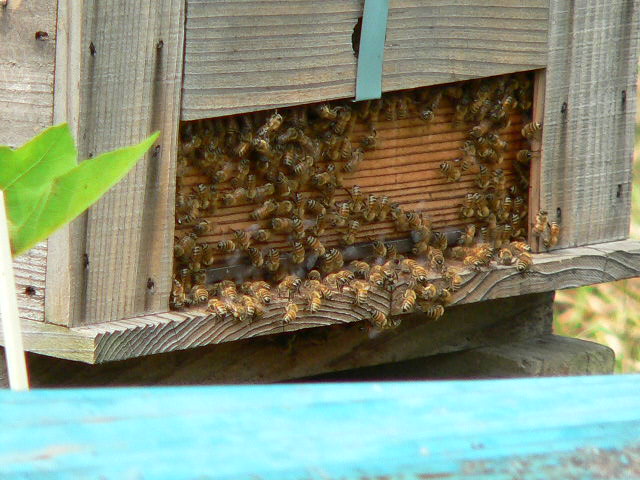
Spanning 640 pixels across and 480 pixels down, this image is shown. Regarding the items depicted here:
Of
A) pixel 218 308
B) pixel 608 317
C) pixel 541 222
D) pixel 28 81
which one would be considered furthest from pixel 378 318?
pixel 608 317

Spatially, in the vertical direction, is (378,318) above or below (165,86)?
below

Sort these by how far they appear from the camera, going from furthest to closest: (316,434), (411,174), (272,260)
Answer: (411,174)
(272,260)
(316,434)

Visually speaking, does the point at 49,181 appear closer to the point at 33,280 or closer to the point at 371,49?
the point at 33,280

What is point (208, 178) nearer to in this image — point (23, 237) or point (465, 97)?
point (465, 97)

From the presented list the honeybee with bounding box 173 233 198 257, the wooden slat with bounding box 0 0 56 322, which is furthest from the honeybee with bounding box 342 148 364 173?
the wooden slat with bounding box 0 0 56 322

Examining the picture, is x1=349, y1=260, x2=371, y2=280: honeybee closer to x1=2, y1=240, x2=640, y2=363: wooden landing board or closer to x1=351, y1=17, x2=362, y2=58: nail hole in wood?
x1=2, y1=240, x2=640, y2=363: wooden landing board

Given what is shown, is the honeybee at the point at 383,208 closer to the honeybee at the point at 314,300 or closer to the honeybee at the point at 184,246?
the honeybee at the point at 314,300
